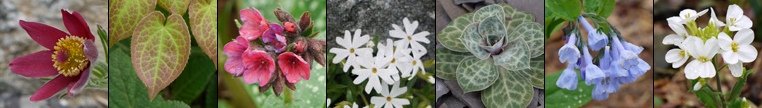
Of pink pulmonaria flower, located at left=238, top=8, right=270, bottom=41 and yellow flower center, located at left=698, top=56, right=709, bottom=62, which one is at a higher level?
pink pulmonaria flower, located at left=238, top=8, right=270, bottom=41

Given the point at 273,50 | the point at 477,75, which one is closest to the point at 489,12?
the point at 477,75

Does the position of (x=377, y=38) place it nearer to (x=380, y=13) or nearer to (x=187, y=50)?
(x=380, y=13)

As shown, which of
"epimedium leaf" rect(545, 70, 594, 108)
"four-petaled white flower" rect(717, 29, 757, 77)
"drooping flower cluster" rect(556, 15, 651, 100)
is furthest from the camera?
"epimedium leaf" rect(545, 70, 594, 108)

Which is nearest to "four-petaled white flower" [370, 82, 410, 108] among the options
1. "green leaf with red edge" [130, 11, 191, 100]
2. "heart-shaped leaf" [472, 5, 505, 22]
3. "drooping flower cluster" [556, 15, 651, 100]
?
"heart-shaped leaf" [472, 5, 505, 22]

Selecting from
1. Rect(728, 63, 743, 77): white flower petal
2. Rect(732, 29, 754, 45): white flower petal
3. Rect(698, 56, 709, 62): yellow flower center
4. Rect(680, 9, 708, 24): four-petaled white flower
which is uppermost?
Rect(680, 9, 708, 24): four-petaled white flower

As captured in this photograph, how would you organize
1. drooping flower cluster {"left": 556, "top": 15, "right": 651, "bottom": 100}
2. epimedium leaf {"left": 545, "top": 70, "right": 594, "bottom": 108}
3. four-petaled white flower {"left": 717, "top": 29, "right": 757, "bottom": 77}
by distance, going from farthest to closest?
epimedium leaf {"left": 545, "top": 70, "right": 594, "bottom": 108} → four-petaled white flower {"left": 717, "top": 29, "right": 757, "bottom": 77} → drooping flower cluster {"left": 556, "top": 15, "right": 651, "bottom": 100}

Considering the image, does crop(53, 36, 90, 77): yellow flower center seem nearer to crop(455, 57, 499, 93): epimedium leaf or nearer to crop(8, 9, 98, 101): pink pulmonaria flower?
crop(8, 9, 98, 101): pink pulmonaria flower

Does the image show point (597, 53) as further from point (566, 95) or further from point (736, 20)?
point (736, 20)

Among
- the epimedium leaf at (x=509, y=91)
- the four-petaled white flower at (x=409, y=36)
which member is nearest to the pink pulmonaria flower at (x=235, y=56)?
the four-petaled white flower at (x=409, y=36)
